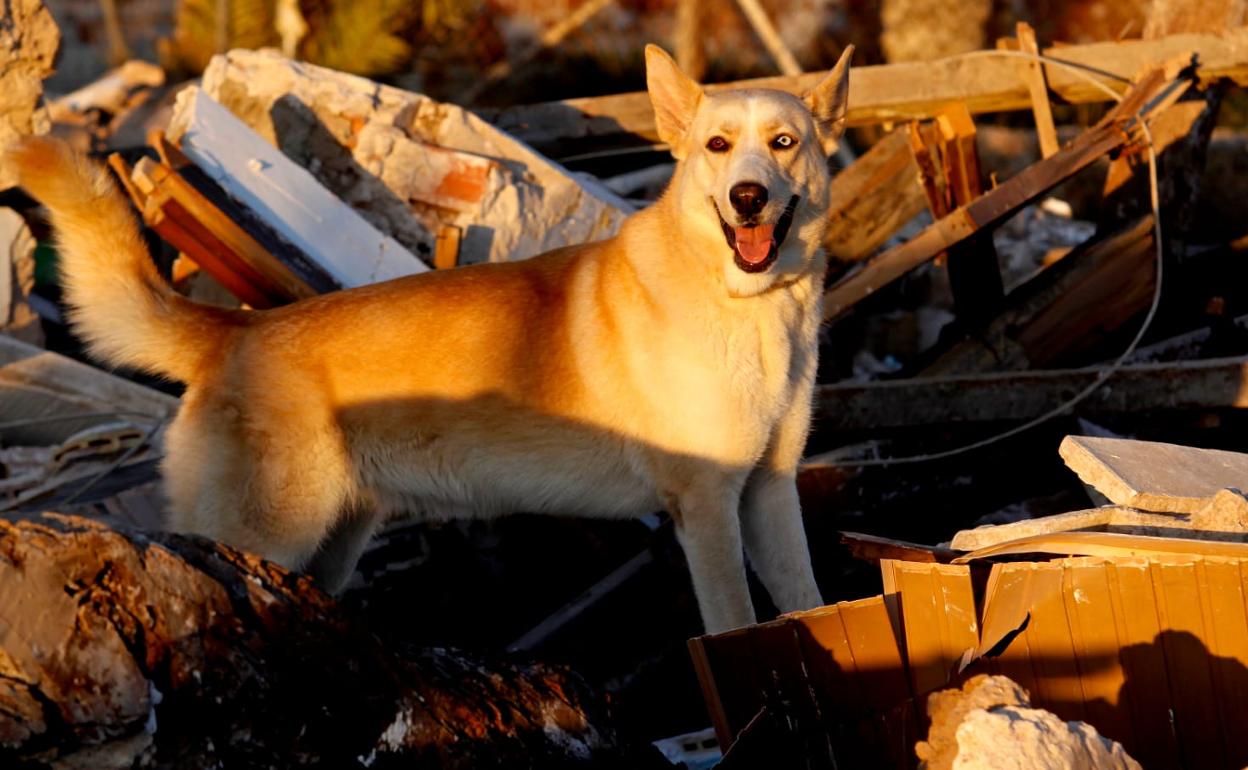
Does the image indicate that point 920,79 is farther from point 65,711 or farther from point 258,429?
point 65,711

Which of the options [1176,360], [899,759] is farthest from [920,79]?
[899,759]

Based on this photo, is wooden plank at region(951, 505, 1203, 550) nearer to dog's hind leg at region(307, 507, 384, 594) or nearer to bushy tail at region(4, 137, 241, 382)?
dog's hind leg at region(307, 507, 384, 594)

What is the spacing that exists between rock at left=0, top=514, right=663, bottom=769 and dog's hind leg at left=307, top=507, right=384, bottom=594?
1.74 metres

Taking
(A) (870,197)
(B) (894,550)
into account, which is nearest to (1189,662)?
(B) (894,550)

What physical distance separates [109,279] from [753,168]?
1.95m

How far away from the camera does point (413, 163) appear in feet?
20.4

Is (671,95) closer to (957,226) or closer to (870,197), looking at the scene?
(957,226)

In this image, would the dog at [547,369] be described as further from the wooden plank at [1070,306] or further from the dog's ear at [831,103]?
the wooden plank at [1070,306]

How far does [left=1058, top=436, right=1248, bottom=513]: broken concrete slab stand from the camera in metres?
3.36

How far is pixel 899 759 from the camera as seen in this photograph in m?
2.79

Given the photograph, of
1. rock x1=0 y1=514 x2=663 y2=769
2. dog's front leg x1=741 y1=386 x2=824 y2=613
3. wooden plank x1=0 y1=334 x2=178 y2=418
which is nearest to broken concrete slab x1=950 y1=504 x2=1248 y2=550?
dog's front leg x1=741 y1=386 x2=824 y2=613

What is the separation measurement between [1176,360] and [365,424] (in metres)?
3.74

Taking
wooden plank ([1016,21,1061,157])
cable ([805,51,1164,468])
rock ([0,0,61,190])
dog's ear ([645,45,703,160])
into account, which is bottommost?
cable ([805,51,1164,468])

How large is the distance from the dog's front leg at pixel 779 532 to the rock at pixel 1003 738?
5.76 feet
